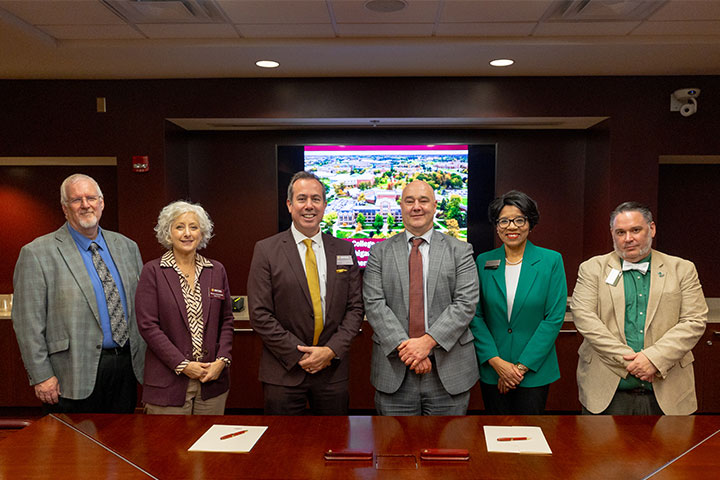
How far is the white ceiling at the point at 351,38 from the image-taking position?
294 cm

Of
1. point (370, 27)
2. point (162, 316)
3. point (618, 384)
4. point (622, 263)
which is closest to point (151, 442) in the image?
point (162, 316)

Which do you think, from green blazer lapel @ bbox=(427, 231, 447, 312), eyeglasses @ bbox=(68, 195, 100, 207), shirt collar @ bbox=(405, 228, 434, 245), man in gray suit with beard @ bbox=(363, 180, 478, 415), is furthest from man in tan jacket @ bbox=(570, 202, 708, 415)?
eyeglasses @ bbox=(68, 195, 100, 207)

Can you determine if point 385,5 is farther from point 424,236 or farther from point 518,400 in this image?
point 518,400

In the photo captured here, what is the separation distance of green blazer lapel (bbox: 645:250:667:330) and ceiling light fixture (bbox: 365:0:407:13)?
76.1 inches

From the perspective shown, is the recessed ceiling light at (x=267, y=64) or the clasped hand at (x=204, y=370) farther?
the recessed ceiling light at (x=267, y=64)

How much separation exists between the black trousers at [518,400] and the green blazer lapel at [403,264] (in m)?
0.66

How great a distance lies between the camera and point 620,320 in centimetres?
259

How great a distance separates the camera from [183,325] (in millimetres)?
2539

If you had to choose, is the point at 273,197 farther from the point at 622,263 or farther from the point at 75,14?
the point at 622,263

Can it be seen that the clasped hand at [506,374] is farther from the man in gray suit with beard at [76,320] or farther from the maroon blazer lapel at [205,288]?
the man in gray suit with beard at [76,320]

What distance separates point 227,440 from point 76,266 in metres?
1.41

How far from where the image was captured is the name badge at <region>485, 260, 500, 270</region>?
2746 millimetres

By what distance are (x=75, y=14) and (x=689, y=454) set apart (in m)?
3.71

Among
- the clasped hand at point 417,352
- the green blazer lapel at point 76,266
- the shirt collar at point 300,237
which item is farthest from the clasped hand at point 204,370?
the clasped hand at point 417,352
